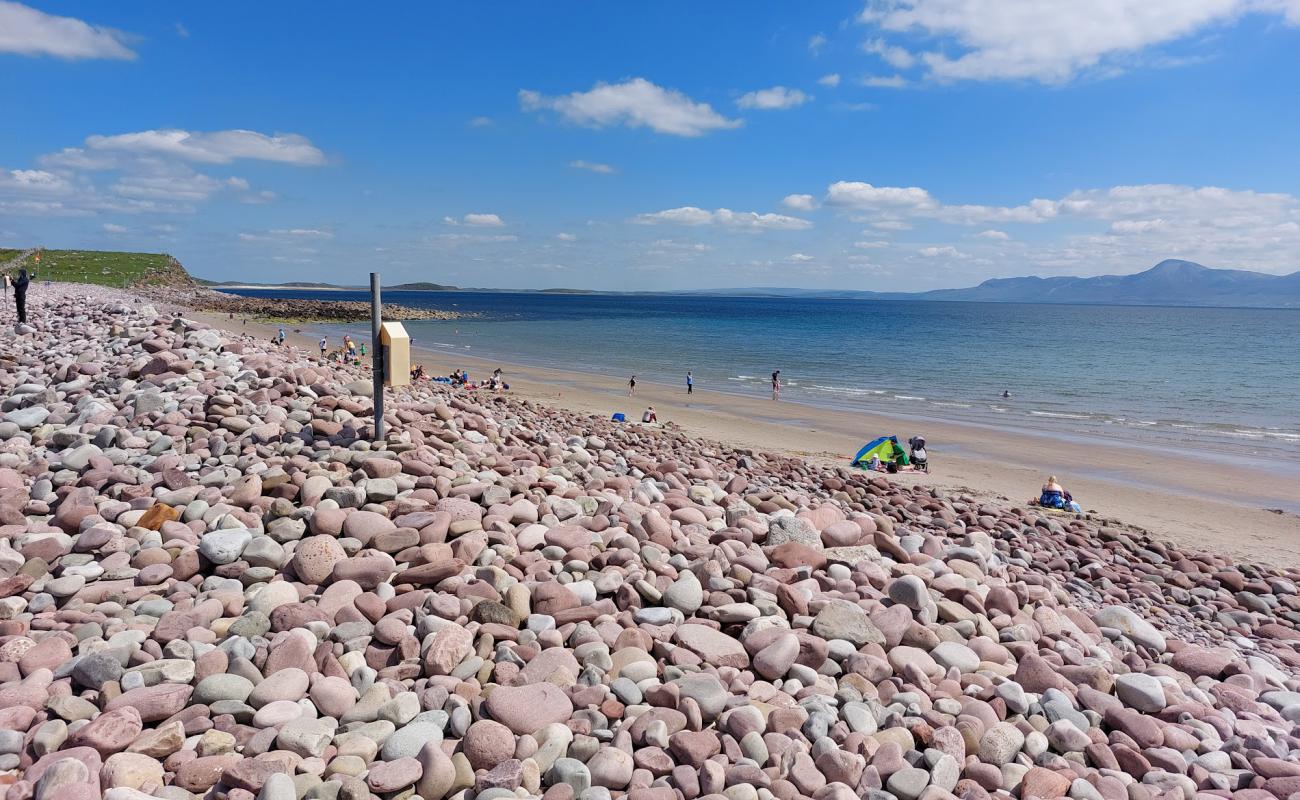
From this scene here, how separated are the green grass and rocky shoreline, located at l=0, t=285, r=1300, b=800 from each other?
209 ft

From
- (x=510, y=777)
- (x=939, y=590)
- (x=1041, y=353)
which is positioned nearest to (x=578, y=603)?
(x=510, y=777)

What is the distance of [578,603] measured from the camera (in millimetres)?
4559

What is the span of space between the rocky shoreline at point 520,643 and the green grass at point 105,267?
2514 inches

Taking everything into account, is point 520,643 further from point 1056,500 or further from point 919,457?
point 919,457

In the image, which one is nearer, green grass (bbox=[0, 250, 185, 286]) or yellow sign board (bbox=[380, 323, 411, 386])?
yellow sign board (bbox=[380, 323, 411, 386])

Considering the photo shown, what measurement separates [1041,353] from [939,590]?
57491mm

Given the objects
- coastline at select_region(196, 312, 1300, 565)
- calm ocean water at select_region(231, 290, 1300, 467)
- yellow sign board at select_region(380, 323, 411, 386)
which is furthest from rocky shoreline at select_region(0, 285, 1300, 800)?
calm ocean water at select_region(231, 290, 1300, 467)

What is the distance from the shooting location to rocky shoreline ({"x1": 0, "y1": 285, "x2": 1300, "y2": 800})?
330 centimetres

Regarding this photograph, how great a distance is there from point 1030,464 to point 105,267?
92306 mm

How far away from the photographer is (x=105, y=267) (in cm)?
7962

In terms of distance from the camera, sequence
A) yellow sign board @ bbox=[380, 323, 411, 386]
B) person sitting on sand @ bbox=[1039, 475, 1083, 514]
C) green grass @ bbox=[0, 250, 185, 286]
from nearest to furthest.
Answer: yellow sign board @ bbox=[380, 323, 411, 386], person sitting on sand @ bbox=[1039, 475, 1083, 514], green grass @ bbox=[0, 250, 185, 286]

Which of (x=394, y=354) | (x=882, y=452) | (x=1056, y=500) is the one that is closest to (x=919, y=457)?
(x=882, y=452)

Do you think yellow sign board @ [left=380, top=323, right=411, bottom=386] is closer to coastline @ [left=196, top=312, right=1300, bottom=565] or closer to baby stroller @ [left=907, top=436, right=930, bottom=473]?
coastline @ [left=196, top=312, right=1300, bottom=565]

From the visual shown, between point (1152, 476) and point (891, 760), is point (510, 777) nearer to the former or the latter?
point (891, 760)
